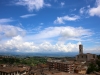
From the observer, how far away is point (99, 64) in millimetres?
49531

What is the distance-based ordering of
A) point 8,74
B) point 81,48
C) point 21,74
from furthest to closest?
point 81,48
point 21,74
point 8,74

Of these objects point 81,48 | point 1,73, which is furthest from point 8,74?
point 81,48

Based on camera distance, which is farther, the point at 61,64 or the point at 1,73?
the point at 61,64

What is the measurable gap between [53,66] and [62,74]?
34745 millimetres

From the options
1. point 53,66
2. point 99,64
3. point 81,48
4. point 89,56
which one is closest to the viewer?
point 99,64

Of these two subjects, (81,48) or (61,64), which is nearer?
(61,64)

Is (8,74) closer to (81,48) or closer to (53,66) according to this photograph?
(53,66)

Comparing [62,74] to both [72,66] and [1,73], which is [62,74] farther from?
[72,66]

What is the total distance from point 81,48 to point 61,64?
3381 cm

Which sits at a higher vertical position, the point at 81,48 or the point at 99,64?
the point at 81,48

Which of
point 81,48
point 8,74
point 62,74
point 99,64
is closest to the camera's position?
point 62,74

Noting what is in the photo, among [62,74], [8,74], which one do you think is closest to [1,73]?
[8,74]

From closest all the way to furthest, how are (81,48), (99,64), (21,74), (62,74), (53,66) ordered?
(62,74), (21,74), (99,64), (53,66), (81,48)

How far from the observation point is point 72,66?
185 ft
